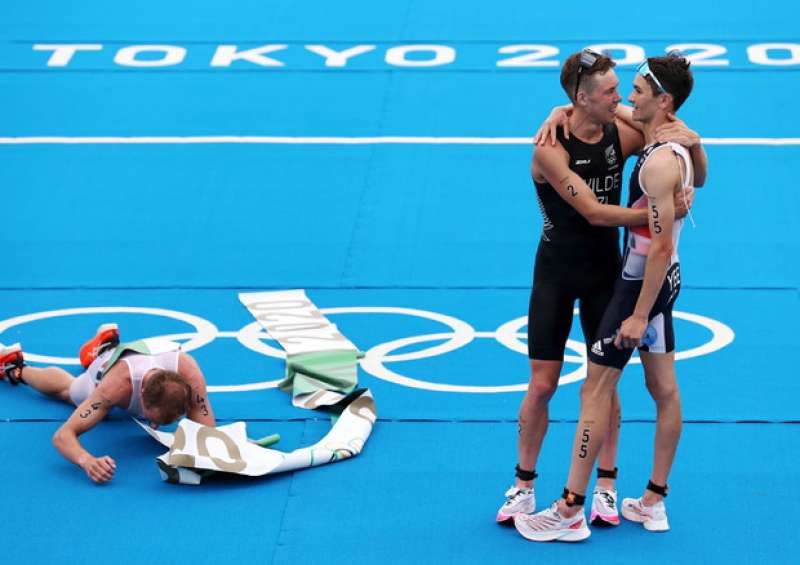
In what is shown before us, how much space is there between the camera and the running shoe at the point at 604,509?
6.08 m

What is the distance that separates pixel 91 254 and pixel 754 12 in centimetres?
789

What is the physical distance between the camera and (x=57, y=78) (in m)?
12.8

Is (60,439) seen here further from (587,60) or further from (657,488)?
(587,60)

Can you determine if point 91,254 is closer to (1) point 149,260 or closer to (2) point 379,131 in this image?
(1) point 149,260

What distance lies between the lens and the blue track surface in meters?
6.24

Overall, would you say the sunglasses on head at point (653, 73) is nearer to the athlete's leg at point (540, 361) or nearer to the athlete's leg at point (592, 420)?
the athlete's leg at point (540, 361)

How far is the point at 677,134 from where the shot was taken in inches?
217

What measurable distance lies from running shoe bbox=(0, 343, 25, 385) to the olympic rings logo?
281 millimetres

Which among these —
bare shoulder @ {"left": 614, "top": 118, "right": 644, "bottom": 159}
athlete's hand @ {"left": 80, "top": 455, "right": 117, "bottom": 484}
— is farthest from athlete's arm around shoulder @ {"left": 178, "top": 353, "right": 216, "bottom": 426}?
bare shoulder @ {"left": 614, "top": 118, "right": 644, "bottom": 159}

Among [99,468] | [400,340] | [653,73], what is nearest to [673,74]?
[653,73]

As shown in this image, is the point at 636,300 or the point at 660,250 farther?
the point at 636,300

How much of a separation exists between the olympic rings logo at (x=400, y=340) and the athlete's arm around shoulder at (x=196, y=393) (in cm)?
58

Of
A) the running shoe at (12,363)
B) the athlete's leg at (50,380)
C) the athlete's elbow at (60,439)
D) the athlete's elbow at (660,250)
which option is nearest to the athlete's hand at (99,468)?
the athlete's elbow at (60,439)

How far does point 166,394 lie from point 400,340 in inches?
73.4
